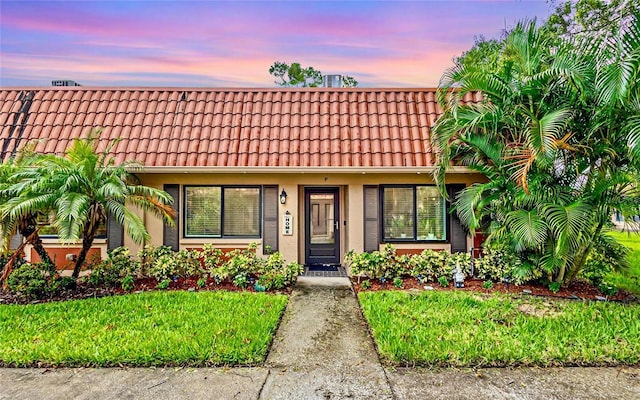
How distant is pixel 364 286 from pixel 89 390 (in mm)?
4792

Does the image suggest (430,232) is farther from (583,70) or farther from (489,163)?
(583,70)

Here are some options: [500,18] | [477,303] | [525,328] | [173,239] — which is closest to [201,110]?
[173,239]

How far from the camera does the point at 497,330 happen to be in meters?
4.68

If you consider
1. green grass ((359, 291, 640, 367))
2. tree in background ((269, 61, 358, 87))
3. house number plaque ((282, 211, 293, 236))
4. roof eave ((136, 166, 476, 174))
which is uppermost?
tree in background ((269, 61, 358, 87))

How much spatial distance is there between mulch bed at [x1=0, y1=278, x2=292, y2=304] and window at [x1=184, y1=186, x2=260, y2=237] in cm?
121

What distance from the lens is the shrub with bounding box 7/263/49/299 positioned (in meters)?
6.07

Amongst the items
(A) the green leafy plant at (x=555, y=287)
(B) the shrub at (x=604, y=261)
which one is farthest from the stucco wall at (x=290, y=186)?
(B) the shrub at (x=604, y=261)

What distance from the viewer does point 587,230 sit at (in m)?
5.83

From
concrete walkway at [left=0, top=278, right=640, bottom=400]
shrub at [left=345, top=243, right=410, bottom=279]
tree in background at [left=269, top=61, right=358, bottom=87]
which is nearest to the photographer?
concrete walkway at [left=0, top=278, right=640, bottom=400]

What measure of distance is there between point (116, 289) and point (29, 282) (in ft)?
4.53

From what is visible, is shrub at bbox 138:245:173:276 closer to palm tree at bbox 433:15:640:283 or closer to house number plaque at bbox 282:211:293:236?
house number plaque at bbox 282:211:293:236

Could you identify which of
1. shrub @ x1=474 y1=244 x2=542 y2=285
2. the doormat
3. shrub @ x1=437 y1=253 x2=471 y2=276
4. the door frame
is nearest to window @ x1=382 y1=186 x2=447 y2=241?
shrub @ x1=437 y1=253 x2=471 y2=276

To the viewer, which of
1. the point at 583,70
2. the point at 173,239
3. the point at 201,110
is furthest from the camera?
the point at 201,110

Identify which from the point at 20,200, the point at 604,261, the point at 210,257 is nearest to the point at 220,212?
the point at 210,257
